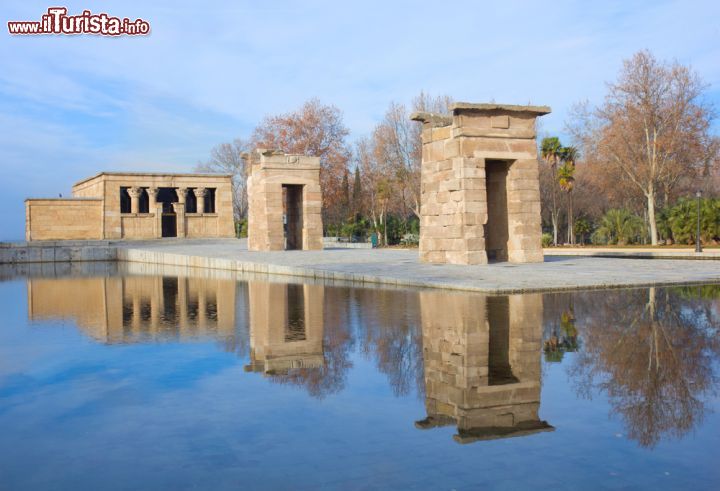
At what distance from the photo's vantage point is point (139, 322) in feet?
31.9

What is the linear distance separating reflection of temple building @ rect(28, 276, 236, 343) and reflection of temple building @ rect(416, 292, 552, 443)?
9.39 ft

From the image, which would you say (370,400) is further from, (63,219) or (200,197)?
(200,197)

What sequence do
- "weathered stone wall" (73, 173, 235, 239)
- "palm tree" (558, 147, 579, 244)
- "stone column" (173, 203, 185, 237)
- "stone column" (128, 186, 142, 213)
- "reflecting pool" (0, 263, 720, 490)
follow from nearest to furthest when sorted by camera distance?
"reflecting pool" (0, 263, 720, 490), "palm tree" (558, 147, 579, 244), "weathered stone wall" (73, 173, 235, 239), "stone column" (128, 186, 142, 213), "stone column" (173, 203, 185, 237)

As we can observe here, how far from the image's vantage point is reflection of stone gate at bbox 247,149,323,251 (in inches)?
1140

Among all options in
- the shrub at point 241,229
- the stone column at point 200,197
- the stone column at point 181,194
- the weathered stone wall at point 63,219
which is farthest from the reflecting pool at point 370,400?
the shrub at point 241,229

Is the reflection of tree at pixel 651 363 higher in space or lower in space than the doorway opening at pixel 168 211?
lower

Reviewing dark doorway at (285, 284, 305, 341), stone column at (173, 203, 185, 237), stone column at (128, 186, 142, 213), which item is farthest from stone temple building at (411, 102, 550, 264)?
stone column at (128, 186, 142, 213)

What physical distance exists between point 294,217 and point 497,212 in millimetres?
13570

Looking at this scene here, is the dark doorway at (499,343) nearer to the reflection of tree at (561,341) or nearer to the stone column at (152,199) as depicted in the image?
the reflection of tree at (561,341)

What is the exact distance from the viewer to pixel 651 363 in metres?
5.92

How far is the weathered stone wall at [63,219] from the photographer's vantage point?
42250 millimetres

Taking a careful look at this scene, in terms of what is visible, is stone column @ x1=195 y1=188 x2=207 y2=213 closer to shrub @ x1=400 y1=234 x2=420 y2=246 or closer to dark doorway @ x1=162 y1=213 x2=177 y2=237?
dark doorway @ x1=162 y1=213 x2=177 y2=237

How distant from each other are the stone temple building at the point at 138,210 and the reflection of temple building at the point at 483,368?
38.6 meters

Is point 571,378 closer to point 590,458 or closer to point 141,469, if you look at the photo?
point 590,458
